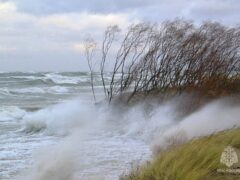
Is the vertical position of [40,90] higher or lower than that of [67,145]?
lower

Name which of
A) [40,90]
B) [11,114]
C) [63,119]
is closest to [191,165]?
[63,119]

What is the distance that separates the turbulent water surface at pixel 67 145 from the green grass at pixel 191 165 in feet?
7.58

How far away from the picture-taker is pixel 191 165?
7.20m

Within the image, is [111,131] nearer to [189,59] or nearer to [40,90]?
[189,59]

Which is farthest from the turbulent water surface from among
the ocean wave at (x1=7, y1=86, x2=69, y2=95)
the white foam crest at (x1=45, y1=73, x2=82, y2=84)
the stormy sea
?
the white foam crest at (x1=45, y1=73, x2=82, y2=84)

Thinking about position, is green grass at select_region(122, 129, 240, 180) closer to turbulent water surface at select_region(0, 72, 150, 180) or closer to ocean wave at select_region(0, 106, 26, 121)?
turbulent water surface at select_region(0, 72, 150, 180)

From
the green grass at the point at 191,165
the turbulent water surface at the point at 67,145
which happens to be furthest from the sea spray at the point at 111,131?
the green grass at the point at 191,165

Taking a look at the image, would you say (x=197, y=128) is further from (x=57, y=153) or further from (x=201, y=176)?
(x=201, y=176)

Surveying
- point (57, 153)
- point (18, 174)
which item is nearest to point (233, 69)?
point (57, 153)

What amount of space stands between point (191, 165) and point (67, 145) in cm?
777

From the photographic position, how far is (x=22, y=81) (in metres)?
56.1

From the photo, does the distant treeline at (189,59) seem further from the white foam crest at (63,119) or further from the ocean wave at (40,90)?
the ocean wave at (40,90)

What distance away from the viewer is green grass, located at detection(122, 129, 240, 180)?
22.5 ft

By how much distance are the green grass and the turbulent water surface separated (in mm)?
2311
